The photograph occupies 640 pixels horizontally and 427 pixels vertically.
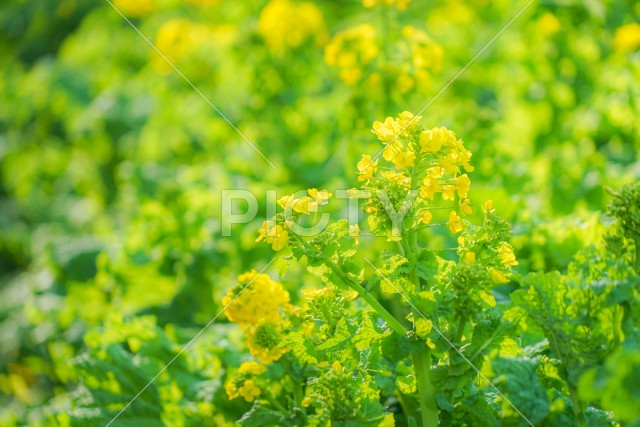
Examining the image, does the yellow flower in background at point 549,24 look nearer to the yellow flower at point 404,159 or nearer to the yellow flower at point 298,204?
the yellow flower at point 404,159

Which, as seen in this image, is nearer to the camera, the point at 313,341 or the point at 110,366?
the point at 313,341

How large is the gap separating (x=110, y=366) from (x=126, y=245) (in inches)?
43.3

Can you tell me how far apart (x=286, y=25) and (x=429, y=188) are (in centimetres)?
225

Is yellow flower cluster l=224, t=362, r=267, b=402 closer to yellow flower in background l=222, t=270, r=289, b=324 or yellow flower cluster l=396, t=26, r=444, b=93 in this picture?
yellow flower in background l=222, t=270, r=289, b=324

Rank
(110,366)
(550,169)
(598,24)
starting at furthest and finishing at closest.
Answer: (598,24) < (550,169) < (110,366)

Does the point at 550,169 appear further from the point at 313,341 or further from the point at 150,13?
the point at 150,13

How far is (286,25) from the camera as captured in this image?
3643mm

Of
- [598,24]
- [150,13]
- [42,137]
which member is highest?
[598,24]

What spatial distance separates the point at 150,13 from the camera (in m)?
5.97

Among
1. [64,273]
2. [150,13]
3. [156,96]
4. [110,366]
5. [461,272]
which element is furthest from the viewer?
[150,13]

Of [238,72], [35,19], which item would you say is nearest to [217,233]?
Result: [238,72]

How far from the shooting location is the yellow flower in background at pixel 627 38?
3266 mm

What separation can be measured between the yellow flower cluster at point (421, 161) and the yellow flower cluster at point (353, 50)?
1455 millimetres

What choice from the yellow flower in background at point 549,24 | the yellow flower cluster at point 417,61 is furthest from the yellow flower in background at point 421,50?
the yellow flower in background at point 549,24
